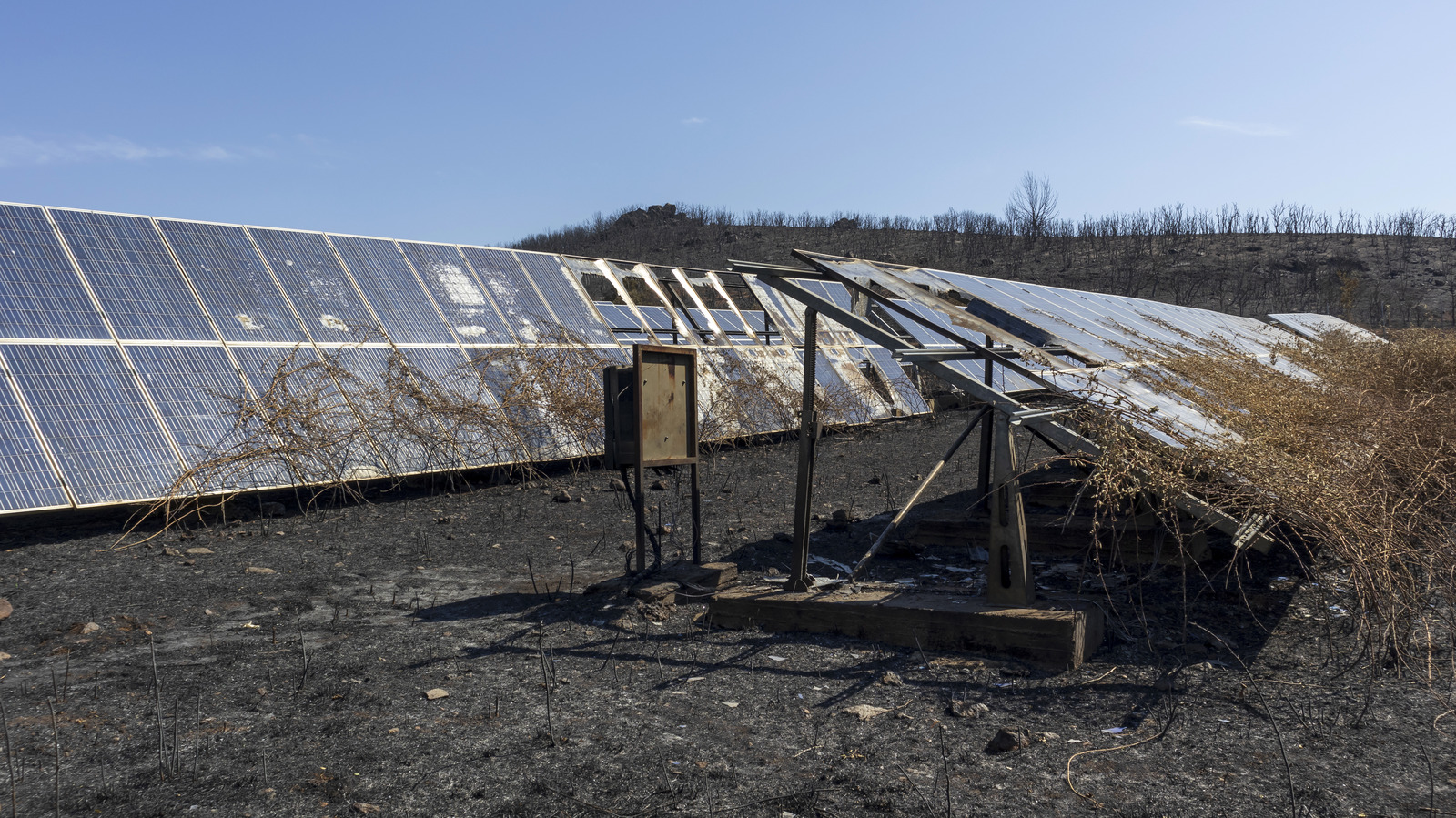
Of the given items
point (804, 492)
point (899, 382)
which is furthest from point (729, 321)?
point (804, 492)

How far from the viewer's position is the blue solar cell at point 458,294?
1104 cm

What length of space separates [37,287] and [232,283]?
1764 millimetres

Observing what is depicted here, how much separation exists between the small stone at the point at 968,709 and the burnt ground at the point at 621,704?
0.07 metres

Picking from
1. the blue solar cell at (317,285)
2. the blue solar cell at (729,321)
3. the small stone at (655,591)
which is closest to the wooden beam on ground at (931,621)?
the small stone at (655,591)

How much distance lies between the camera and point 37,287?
26.9 ft

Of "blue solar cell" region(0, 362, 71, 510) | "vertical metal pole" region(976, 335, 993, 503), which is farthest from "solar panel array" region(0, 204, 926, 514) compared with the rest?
"vertical metal pole" region(976, 335, 993, 503)

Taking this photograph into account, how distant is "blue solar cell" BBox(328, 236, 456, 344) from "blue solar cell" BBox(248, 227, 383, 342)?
0.17m

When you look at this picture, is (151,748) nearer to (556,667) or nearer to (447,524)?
(556,667)

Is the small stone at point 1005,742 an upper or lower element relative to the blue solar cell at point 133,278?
lower

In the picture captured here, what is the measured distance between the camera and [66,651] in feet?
15.3

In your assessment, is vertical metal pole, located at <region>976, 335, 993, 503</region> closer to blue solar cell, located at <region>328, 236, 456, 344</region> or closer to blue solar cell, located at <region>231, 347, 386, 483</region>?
blue solar cell, located at <region>231, 347, 386, 483</region>

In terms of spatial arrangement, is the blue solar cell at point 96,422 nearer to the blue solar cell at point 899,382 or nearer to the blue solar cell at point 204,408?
the blue solar cell at point 204,408

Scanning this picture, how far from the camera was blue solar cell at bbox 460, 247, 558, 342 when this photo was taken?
1166 centimetres

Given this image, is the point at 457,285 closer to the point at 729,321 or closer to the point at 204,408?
the point at 204,408
